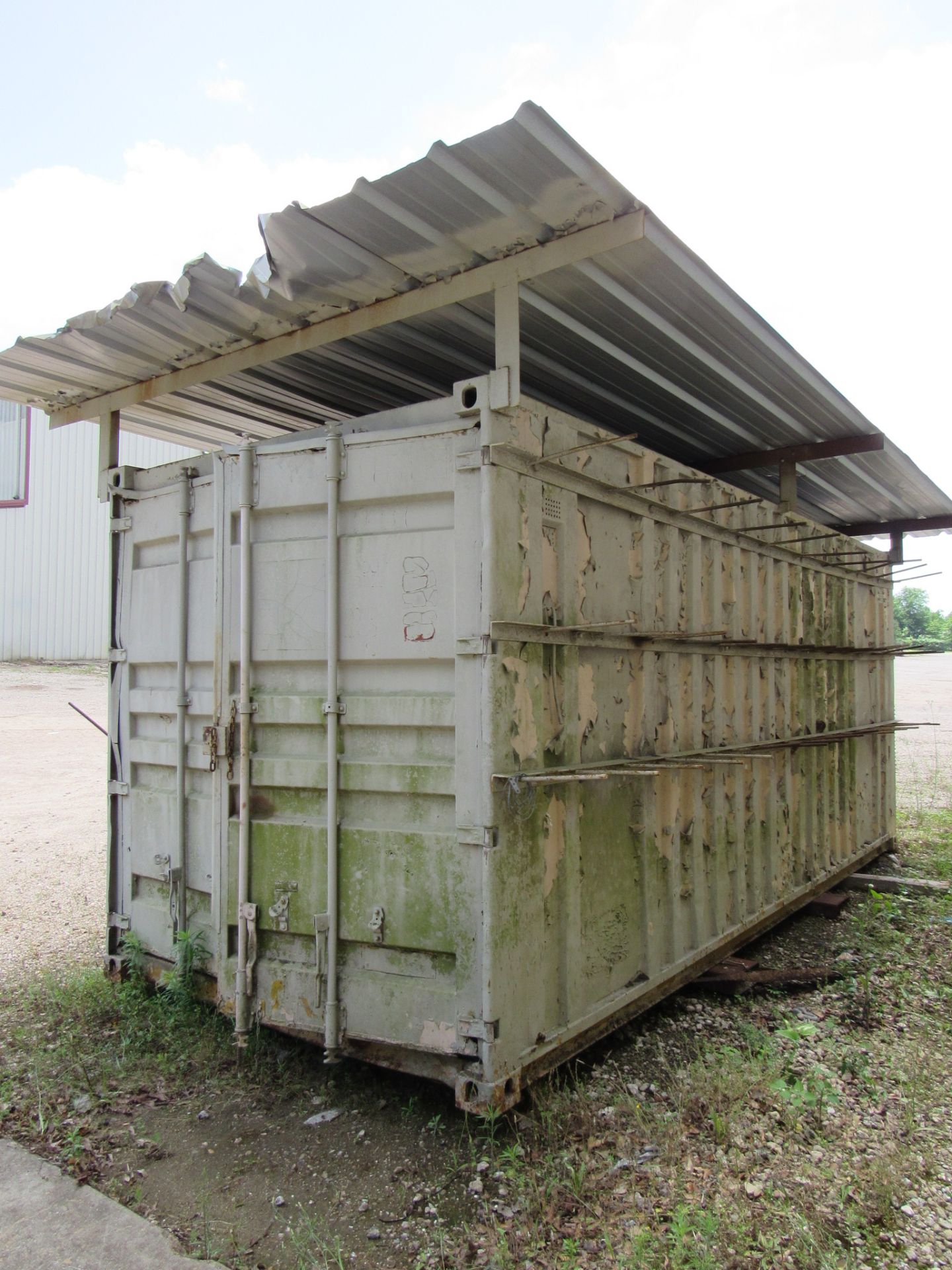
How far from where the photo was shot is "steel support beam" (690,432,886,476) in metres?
6.60

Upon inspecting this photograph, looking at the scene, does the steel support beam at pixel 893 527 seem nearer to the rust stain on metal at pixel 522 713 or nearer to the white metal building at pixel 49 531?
the rust stain on metal at pixel 522 713

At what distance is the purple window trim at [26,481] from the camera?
863 inches

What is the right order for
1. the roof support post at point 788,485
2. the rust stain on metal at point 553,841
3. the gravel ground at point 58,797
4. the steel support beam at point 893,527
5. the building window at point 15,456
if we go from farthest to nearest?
the building window at point 15,456, the steel support beam at point 893,527, the roof support post at point 788,485, the gravel ground at point 58,797, the rust stain on metal at point 553,841

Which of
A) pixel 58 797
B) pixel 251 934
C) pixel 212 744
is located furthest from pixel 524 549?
pixel 58 797

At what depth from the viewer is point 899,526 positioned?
9625 millimetres

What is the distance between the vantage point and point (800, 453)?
6.79 m

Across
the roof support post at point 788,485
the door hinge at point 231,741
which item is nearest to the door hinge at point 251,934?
the door hinge at point 231,741

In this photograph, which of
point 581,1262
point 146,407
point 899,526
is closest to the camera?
point 581,1262

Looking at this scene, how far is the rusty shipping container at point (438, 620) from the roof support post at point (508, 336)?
0.07ft

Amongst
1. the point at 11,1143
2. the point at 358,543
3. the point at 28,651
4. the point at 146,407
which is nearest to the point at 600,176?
the point at 358,543

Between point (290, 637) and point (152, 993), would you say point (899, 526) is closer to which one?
point (290, 637)

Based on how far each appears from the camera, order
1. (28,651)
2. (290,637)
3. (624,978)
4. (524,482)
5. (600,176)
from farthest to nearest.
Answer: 1. (28,651)
2. (624,978)
3. (290,637)
4. (524,482)
5. (600,176)

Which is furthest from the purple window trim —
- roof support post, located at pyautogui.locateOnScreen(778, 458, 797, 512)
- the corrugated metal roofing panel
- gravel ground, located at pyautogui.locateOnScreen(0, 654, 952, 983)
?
roof support post, located at pyautogui.locateOnScreen(778, 458, 797, 512)

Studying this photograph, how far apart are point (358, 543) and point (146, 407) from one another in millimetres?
2634
